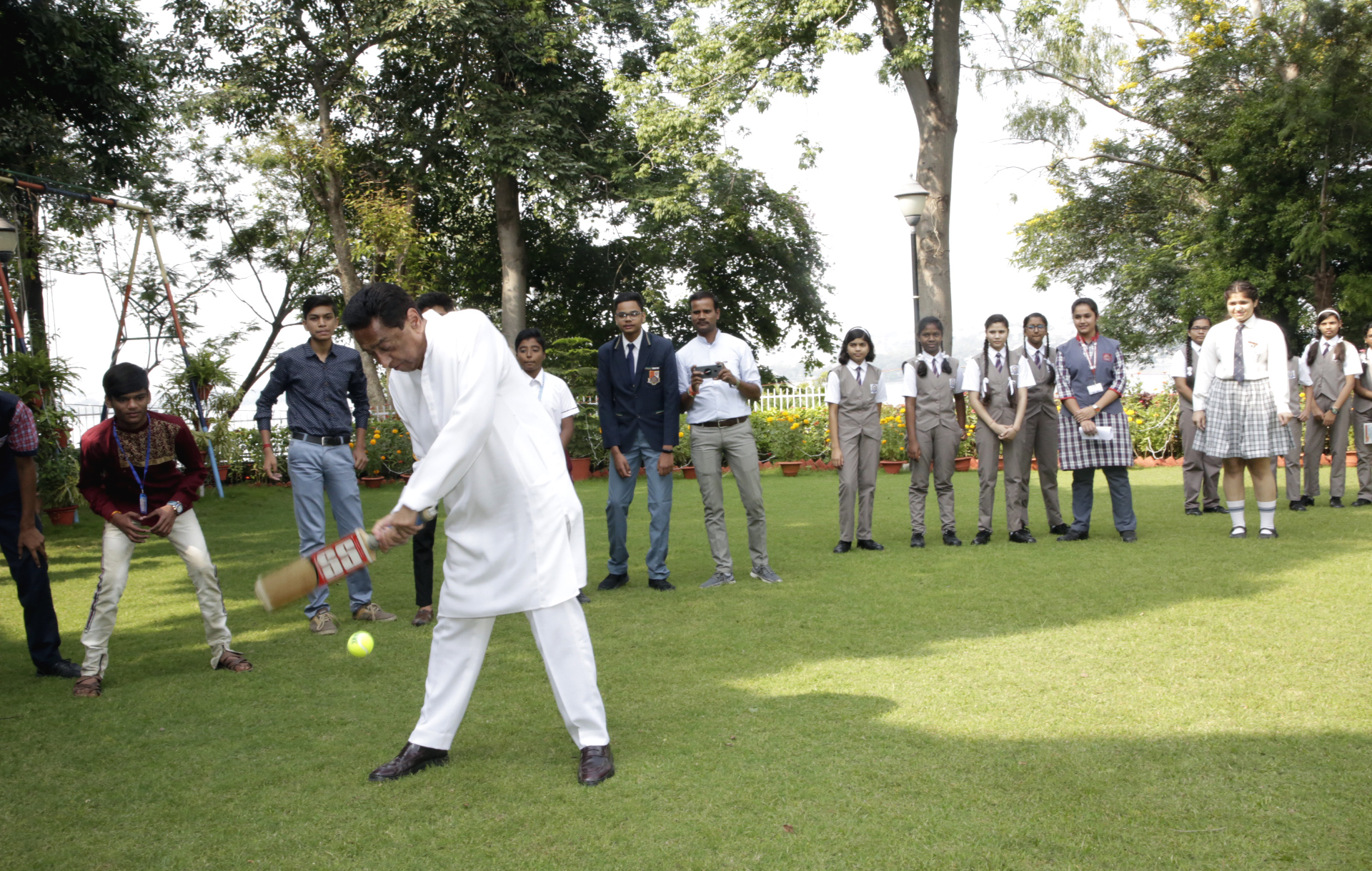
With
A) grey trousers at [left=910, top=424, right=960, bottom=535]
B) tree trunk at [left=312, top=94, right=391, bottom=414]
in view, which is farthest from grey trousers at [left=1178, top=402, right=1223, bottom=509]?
tree trunk at [left=312, top=94, right=391, bottom=414]

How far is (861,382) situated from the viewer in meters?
8.59

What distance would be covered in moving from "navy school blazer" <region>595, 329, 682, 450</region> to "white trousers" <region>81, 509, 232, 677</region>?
293cm

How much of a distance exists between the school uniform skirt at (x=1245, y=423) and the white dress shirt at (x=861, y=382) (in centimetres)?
277

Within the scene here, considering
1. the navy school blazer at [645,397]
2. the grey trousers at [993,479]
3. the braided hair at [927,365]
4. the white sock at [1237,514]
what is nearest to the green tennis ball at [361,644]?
the navy school blazer at [645,397]

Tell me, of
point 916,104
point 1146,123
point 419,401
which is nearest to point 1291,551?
point 419,401

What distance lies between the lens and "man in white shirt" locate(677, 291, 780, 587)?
7367 millimetres

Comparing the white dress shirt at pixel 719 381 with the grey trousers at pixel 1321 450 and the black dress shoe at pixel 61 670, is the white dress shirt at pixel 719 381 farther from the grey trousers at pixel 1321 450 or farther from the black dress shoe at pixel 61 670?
the grey trousers at pixel 1321 450

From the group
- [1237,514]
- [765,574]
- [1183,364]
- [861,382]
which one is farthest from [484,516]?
[1183,364]

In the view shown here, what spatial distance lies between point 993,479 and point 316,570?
689cm

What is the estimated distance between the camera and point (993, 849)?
2.91 meters

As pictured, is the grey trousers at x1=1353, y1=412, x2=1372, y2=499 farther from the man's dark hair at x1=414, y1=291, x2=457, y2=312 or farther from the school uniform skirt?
the man's dark hair at x1=414, y1=291, x2=457, y2=312

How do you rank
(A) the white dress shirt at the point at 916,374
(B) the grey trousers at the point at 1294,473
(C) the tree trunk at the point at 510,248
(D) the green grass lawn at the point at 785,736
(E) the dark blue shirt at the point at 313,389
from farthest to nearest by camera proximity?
(C) the tree trunk at the point at 510,248
(B) the grey trousers at the point at 1294,473
(A) the white dress shirt at the point at 916,374
(E) the dark blue shirt at the point at 313,389
(D) the green grass lawn at the point at 785,736

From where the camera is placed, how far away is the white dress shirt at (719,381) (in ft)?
24.4

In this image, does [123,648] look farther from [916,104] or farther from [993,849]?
[916,104]
